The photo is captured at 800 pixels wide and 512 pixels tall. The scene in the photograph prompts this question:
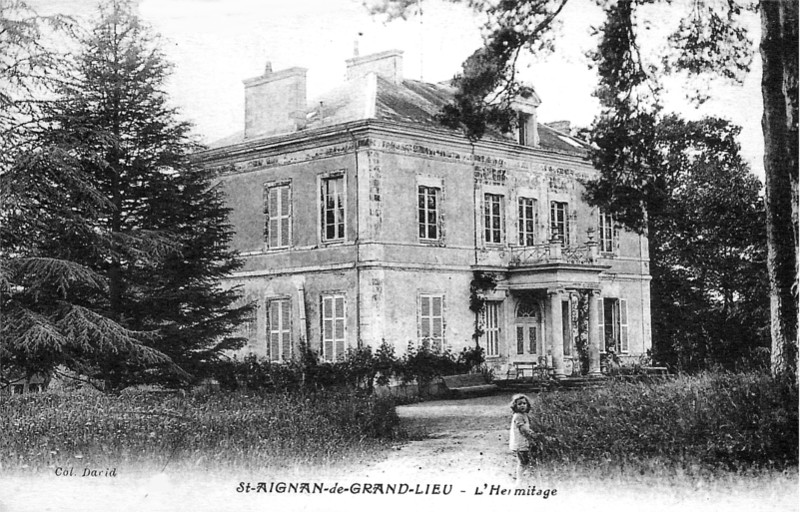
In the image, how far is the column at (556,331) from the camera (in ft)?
30.7

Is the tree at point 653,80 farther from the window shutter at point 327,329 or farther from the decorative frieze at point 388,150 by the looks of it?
the window shutter at point 327,329

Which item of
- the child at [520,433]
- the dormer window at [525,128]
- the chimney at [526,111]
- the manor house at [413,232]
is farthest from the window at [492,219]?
the child at [520,433]

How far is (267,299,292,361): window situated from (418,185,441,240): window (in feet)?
4.73

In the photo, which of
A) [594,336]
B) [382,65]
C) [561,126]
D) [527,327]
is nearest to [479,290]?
[527,327]

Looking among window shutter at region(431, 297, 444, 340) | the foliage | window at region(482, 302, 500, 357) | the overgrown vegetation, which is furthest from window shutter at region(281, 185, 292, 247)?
the foliage

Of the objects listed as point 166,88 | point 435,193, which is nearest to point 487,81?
point 435,193

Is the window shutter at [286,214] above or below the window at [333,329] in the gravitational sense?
above

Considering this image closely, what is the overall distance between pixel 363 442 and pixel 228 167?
277 centimetres

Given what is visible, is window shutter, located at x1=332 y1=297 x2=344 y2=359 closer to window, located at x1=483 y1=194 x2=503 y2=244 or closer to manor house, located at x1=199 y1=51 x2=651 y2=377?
manor house, located at x1=199 y1=51 x2=651 y2=377

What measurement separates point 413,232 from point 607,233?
5.88 ft

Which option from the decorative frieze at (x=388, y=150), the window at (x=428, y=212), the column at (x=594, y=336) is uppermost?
the decorative frieze at (x=388, y=150)

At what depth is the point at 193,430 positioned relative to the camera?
8.37 meters

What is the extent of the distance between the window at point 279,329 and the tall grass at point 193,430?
0.40 meters

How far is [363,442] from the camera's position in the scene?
26.8 ft
